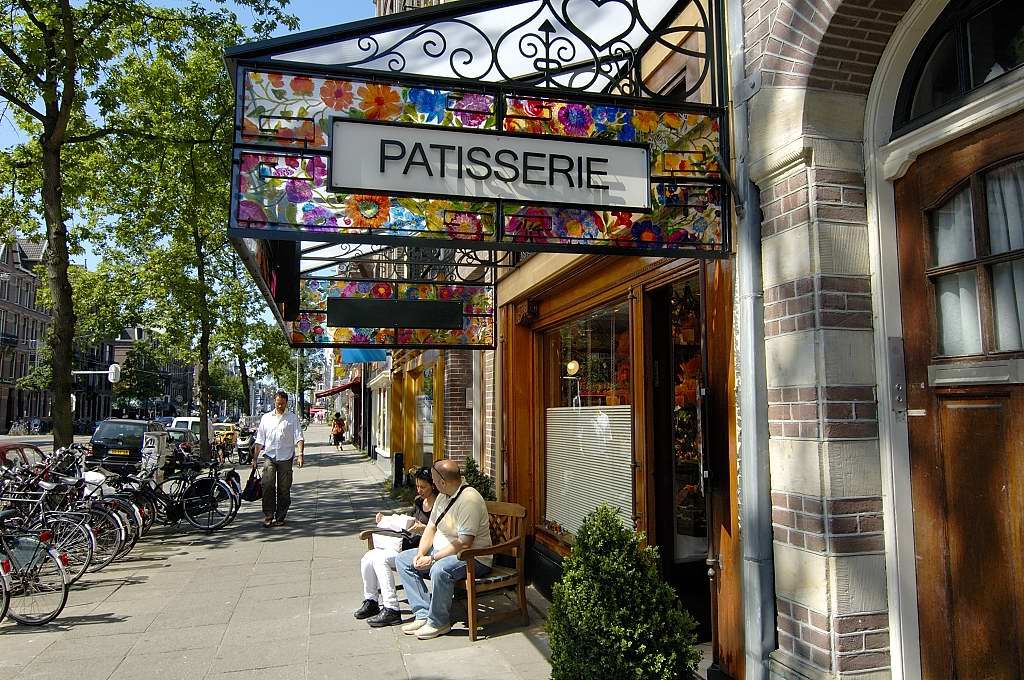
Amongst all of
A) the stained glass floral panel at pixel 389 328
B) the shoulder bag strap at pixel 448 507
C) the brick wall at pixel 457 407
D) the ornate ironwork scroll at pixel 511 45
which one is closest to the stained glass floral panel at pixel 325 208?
the ornate ironwork scroll at pixel 511 45

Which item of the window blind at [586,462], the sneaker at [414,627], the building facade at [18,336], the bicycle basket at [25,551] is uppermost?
the building facade at [18,336]

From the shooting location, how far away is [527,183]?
343cm

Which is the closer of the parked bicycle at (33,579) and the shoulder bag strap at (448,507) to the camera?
the shoulder bag strap at (448,507)

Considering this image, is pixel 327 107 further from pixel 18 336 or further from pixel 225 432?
pixel 18 336

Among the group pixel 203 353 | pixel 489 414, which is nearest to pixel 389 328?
pixel 489 414

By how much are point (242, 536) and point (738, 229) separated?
29.6 ft

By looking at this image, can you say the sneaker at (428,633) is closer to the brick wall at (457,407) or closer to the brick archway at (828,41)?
the brick archway at (828,41)

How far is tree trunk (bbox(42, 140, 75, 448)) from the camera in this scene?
10.6 m

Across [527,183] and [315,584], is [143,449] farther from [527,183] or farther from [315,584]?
[527,183]

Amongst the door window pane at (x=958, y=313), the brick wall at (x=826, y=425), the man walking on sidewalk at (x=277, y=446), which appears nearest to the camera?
the door window pane at (x=958, y=313)

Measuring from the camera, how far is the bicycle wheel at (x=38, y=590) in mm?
5910

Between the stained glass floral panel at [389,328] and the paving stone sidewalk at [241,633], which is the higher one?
the stained glass floral panel at [389,328]

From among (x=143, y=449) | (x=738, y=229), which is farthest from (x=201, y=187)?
(x=738, y=229)

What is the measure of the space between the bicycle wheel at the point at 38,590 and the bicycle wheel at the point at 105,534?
1905 millimetres
